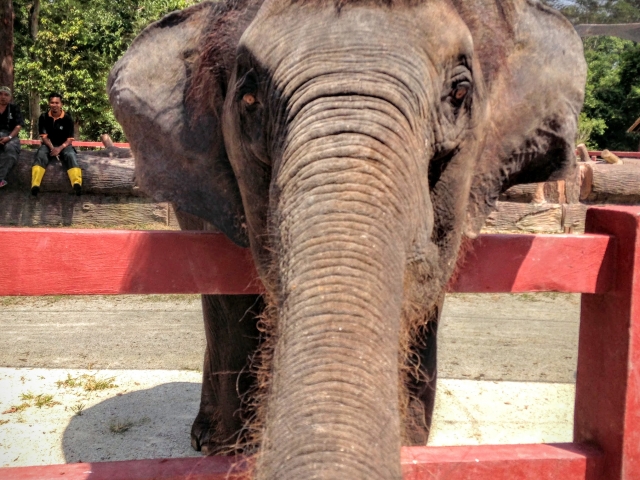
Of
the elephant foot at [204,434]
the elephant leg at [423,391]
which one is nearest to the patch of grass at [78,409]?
the elephant foot at [204,434]

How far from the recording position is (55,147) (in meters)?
10.0

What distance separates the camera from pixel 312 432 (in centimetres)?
129

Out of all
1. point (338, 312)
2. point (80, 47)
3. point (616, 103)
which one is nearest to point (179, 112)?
point (338, 312)

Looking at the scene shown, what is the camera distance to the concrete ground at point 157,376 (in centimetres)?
388

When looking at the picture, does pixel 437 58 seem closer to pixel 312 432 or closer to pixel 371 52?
pixel 371 52

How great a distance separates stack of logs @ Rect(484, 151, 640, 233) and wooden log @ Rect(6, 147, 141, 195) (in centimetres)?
536

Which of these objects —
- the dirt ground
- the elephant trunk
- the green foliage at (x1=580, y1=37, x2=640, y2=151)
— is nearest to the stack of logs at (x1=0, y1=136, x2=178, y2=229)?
the dirt ground

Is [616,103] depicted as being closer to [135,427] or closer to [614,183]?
[614,183]

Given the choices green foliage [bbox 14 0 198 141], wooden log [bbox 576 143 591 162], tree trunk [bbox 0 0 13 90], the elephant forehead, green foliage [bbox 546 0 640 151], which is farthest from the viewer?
green foliage [bbox 546 0 640 151]

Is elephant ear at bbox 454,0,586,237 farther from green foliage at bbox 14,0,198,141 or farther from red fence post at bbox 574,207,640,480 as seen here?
green foliage at bbox 14,0,198,141

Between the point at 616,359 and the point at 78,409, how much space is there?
10.7 feet

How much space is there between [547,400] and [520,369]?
0.90 metres

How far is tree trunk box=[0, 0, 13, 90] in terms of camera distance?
480 inches

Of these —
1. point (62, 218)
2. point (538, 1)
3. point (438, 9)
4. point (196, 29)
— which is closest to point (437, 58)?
point (438, 9)
